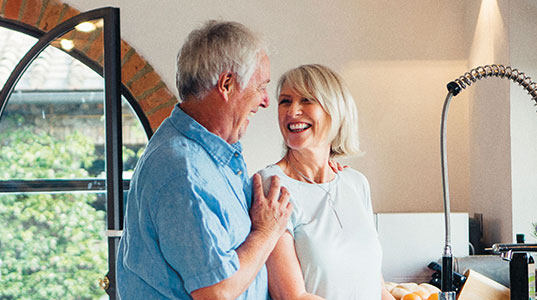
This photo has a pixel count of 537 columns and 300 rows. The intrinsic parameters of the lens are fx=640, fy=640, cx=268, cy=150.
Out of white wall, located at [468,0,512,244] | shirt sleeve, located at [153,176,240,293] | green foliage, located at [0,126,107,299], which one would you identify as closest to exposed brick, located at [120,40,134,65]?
green foliage, located at [0,126,107,299]

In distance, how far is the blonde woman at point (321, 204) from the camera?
149 centimetres

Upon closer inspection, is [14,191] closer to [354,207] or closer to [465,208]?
[354,207]

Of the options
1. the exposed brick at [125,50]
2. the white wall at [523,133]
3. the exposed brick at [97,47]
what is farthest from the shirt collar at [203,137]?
the exposed brick at [125,50]

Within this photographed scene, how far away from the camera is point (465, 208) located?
3695 millimetres

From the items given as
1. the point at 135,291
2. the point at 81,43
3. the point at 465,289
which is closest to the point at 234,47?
the point at 135,291

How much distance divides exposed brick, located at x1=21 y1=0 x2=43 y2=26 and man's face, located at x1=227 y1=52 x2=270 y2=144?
2.71 metres

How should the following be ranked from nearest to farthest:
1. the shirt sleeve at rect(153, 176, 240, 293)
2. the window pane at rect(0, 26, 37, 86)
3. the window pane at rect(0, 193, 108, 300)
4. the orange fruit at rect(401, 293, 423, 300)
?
the shirt sleeve at rect(153, 176, 240, 293) < the orange fruit at rect(401, 293, 423, 300) < the window pane at rect(0, 193, 108, 300) < the window pane at rect(0, 26, 37, 86)

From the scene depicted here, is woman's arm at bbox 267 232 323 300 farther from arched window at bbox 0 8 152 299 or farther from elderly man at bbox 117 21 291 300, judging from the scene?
arched window at bbox 0 8 152 299

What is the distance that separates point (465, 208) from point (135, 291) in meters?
2.86

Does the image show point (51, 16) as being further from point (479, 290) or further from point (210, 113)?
point (479, 290)

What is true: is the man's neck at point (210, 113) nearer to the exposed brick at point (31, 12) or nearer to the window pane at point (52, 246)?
the window pane at point (52, 246)

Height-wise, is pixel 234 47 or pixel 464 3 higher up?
pixel 464 3

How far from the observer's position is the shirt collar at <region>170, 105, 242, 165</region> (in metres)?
1.25

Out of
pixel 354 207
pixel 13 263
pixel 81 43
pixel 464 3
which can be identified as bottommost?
pixel 13 263
